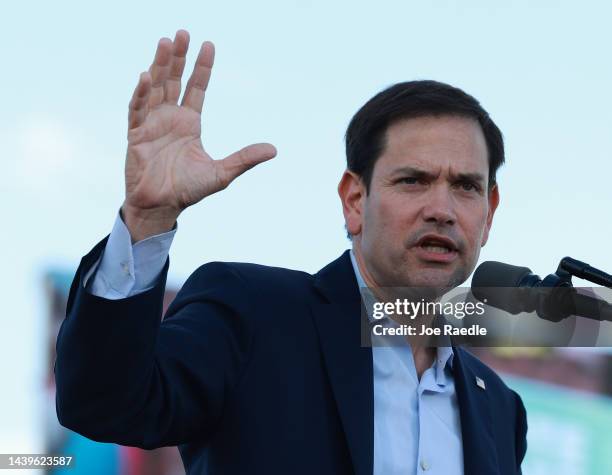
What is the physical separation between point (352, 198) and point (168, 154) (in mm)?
1453

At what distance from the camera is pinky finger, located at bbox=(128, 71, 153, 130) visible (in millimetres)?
3182

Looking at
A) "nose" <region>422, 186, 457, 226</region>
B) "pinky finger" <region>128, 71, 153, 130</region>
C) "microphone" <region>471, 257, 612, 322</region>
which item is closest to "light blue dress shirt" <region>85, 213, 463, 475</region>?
"nose" <region>422, 186, 457, 226</region>

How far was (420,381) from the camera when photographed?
13.7 ft

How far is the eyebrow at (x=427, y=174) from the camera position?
14.1 feet

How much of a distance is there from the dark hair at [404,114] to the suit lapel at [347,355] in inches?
17.7

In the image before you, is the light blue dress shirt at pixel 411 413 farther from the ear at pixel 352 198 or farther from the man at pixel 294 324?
the ear at pixel 352 198

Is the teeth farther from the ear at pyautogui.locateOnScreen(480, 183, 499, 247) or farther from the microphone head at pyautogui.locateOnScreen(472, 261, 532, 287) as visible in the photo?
the ear at pyautogui.locateOnScreen(480, 183, 499, 247)

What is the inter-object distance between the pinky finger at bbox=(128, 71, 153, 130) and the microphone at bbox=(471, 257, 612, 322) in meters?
1.26

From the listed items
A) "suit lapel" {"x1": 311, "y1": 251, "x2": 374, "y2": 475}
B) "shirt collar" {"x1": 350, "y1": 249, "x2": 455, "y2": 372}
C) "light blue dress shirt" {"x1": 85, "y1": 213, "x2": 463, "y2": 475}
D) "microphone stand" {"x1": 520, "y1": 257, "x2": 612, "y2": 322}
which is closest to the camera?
"microphone stand" {"x1": 520, "y1": 257, "x2": 612, "y2": 322}

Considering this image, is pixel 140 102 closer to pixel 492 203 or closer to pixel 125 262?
pixel 125 262

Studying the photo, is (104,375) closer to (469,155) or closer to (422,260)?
(422,260)

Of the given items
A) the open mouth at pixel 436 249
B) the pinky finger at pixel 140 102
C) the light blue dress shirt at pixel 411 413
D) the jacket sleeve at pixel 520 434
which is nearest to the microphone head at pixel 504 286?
the open mouth at pixel 436 249

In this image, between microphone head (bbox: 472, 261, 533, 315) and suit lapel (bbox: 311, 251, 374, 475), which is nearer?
microphone head (bbox: 472, 261, 533, 315)

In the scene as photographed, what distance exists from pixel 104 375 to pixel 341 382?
3.32 ft
